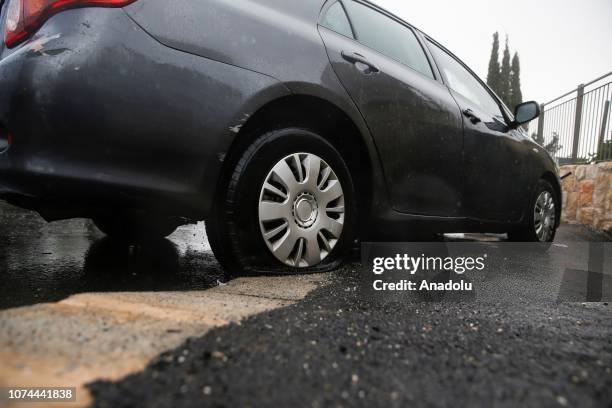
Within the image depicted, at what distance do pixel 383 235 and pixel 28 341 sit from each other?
2.16 m

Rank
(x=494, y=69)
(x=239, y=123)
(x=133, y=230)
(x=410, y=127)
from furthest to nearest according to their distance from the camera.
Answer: (x=494, y=69), (x=133, y=230), (x=410, y=127), (x=239, y=123)

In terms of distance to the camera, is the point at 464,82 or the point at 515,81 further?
the point at 515,81

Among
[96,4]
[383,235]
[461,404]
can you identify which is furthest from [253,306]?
[383,235]

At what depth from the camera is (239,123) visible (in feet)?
5.91

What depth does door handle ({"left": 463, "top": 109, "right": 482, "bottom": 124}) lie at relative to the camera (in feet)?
9.92

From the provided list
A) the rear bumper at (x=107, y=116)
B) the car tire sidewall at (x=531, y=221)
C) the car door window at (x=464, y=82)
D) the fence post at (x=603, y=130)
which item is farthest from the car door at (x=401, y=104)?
the fence post at (x=603, y=130)

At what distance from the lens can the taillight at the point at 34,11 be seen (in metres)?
1.54

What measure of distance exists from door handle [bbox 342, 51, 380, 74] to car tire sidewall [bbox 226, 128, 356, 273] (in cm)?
47

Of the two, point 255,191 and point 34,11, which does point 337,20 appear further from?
point 34,11

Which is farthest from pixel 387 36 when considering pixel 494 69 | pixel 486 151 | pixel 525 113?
pixel 494 69

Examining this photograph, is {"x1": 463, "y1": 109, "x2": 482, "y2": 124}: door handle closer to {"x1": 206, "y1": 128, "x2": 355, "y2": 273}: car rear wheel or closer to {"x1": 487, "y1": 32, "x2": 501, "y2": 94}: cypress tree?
{"x1": 206, "y1": 128, "x2": 355, "y2": 273}: car rear wheel

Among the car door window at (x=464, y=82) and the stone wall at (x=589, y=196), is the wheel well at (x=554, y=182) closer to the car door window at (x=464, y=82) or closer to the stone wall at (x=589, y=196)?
the car door window at (x=464, y=82)

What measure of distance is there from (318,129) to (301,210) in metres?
0.49

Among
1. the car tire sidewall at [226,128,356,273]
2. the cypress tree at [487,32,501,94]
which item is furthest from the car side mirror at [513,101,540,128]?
the cypress tree at [487,32,501,94]
